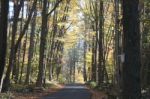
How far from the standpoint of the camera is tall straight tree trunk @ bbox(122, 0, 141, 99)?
1027 cm

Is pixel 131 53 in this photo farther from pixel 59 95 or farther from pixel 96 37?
pixel 96 37

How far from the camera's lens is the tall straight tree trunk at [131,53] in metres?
10.3

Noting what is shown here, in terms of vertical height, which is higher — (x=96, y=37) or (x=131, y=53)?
(x=96, y=37)

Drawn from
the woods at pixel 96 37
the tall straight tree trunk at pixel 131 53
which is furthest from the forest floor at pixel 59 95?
the tall straight tree trunk at pixel 131 53

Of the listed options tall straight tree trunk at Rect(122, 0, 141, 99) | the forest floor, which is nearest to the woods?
tall straight tree trunk at Rect(122, 0, 141, 99)

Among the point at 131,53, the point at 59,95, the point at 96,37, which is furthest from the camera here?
the point at 96,37

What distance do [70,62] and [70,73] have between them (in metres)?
8.61

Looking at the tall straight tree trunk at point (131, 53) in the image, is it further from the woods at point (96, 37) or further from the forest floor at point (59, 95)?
the forest floor at point (59, 95)

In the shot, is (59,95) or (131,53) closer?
(131,53)

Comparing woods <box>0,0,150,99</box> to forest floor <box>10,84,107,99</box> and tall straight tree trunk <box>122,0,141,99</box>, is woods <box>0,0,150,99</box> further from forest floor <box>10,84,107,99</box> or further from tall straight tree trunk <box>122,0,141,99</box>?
forest floor <box>10,84,107,99</box>

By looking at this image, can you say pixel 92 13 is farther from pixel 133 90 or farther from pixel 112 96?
pixel 133 90

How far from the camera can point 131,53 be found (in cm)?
1033

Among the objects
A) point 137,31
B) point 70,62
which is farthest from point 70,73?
point 137,31

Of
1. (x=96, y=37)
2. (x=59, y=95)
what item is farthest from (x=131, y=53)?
(x=96, y=37)
